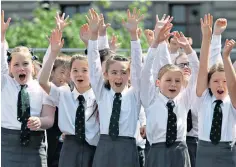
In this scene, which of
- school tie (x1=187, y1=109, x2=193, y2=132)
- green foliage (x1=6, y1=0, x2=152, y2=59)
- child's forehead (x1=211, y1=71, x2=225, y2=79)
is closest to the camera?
child's forehead (x1=211, y1=71, x2=225, y2=79)

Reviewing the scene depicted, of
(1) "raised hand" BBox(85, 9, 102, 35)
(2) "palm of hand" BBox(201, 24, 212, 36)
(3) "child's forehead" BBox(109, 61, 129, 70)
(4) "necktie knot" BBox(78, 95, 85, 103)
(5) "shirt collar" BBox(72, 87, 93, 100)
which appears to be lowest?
(4) "necktie knot" BBox(78, 95, 85, 103)

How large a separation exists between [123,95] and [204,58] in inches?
28.9

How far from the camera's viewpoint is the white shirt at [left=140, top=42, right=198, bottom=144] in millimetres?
6160

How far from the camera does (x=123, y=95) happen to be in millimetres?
6344

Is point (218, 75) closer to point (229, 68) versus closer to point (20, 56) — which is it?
point (229, 68)

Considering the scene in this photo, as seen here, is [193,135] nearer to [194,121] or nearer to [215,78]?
[194,121]

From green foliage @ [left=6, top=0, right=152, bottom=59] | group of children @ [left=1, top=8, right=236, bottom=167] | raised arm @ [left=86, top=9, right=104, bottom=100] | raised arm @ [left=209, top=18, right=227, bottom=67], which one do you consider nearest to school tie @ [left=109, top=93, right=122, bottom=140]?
group of children @ [left=1, top=8, right=236, bottom=167]

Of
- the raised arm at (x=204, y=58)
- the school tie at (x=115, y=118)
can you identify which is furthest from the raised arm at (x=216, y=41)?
the school tie at (x=115, y=118)

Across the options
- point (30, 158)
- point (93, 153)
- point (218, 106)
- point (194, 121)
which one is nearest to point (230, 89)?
point (218, 106)

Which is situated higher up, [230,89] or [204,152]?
[230,89]

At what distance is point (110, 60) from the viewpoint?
253 inches

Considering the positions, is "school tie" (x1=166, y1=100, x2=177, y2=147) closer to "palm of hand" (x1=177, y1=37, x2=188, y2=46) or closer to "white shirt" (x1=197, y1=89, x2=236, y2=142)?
"white shirt" (x1=197, y1=89, x2=236, y2=142)

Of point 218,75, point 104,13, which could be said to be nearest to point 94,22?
point 218,75

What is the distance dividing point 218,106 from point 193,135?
0.78m
